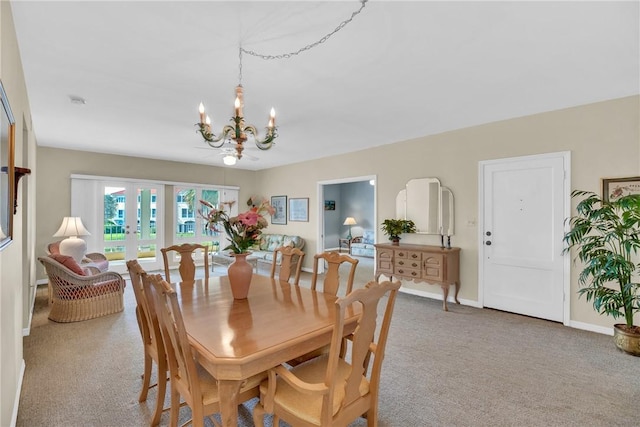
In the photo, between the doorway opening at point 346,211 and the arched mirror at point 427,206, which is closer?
the arched mirror at point 427,206

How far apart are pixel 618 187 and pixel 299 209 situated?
5.31m

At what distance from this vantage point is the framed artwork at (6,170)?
5.16 ft

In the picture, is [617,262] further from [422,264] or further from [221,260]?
[221,260]

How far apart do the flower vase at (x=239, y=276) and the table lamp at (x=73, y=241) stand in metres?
3.74

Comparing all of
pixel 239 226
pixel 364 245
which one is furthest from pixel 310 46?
pixel 364 245

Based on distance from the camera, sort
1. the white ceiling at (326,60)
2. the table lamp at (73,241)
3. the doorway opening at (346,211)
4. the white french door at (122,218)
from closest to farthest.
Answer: the white ceiling at (326,60)
the table lamp at (73,241)
the white french door at (122,218)
the doorway opening at (346,211)

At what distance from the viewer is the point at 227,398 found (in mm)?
1411

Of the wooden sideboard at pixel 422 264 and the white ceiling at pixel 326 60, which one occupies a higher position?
the white ceiling at pixel 326 60

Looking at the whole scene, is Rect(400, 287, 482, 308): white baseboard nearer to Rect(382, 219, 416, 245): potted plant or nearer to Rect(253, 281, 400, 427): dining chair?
Rect(382, 219, 416, 245): potted plant

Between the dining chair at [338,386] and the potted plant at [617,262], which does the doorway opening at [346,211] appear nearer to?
the potted plant at [617,262]

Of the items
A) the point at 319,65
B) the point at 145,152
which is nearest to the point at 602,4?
the point at 319,65

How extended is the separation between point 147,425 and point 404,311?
3166mm

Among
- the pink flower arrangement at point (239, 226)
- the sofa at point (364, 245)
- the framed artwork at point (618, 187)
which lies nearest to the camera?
the pink flower arrangement at point (239, 226)

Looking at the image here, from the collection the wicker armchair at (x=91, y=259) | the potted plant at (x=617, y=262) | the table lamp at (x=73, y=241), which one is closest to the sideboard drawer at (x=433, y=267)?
the potted plant at (x=617, y=262)
